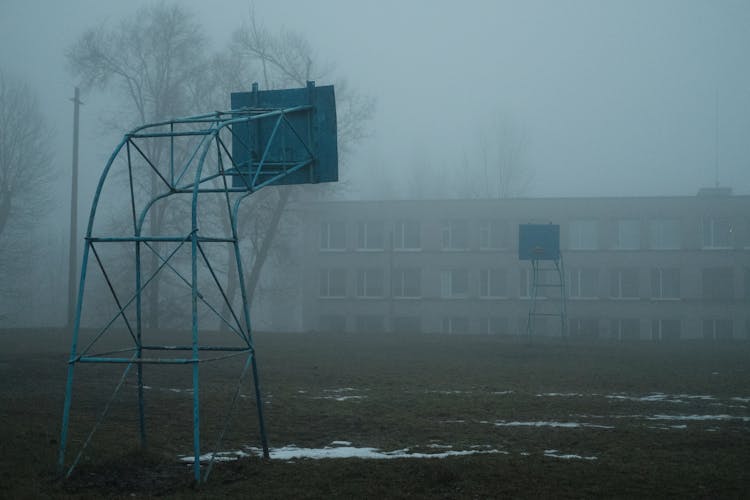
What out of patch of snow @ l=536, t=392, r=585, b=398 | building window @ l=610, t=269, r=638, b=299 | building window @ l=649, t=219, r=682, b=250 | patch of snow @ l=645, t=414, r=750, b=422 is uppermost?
building window @ l=649, t=219, r=682, b=250

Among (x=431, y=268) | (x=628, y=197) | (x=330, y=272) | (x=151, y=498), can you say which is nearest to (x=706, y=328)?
(x=628, y=197)

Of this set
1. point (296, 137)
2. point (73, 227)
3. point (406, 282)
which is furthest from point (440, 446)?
point (406, 282)

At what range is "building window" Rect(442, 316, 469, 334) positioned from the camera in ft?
177

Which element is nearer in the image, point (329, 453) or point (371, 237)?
point (329, 453)

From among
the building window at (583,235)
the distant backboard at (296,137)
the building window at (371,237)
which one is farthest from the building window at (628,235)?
the distant backboard at (296,137)

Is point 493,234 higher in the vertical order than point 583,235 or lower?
higher

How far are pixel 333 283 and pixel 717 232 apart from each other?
2629 centimetres

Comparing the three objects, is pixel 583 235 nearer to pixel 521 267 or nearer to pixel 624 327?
pixel 521 267

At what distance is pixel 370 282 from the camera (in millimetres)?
55125

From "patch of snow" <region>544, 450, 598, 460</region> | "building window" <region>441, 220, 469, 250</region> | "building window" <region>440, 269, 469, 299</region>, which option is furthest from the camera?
"building window" <region>441, 220, 469, 250</region>

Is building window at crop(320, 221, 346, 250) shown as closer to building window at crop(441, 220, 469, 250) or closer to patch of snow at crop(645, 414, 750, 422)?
building window at crop(441, 220, 469, 250)

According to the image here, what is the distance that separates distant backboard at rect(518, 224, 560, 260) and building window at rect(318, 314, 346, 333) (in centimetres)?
2299

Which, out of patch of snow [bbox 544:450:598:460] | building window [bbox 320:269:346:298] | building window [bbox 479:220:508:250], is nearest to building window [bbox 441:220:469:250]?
building window [bbox 479:220:508:250]

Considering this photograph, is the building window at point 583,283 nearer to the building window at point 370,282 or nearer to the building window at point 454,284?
the building window at point 454,284
